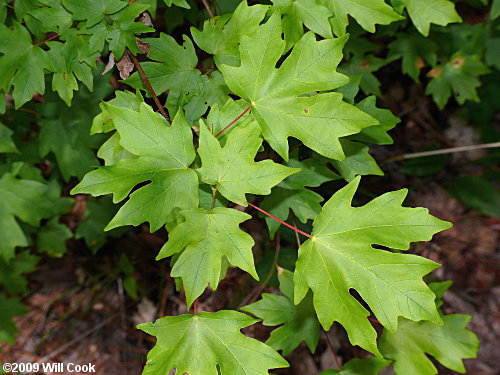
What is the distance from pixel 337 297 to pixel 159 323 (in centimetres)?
60

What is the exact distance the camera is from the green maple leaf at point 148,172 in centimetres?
132

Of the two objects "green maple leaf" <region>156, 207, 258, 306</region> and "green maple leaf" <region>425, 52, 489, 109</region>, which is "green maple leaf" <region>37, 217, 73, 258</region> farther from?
"green maple leaf" <region>425, 52, 489, 109</region>

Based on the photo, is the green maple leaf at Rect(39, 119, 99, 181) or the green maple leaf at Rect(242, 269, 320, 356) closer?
the green maple leaf at Rect(242, 269, 320, 356)

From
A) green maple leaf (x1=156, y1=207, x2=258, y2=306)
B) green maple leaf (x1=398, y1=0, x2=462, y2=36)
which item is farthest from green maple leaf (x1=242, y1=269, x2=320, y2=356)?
green maple leaf (x1=398, y1=0, x2=462, y2=36)

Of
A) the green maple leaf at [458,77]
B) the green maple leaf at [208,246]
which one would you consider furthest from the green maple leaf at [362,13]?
the green maple leaf at [458,77]

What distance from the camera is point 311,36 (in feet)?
4.46

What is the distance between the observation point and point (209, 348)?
59.4 inches

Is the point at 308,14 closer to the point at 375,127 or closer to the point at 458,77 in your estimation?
the point at 375,127

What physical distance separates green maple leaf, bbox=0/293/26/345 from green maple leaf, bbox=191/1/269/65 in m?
2.19

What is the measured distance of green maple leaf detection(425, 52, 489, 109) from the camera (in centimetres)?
276

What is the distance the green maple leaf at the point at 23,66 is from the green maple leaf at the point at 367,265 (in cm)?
123

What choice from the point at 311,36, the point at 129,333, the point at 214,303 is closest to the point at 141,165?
the point at 311,36

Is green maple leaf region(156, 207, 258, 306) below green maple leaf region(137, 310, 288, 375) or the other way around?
the other way around

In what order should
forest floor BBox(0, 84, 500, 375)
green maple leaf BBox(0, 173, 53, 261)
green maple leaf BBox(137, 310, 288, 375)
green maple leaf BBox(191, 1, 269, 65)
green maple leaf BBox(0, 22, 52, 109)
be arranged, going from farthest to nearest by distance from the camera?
1. forest floor BBox(0, 84, 500, 375)
2. green maple leaf BBox(0, 173, 53, 261)
3. green maple leaf BBox(0, 22, 52, 109)
4. green maple leaf BBox(191, 1, 269, 65)
5. green maple leaf BBox(137, 310, 288, 375)
